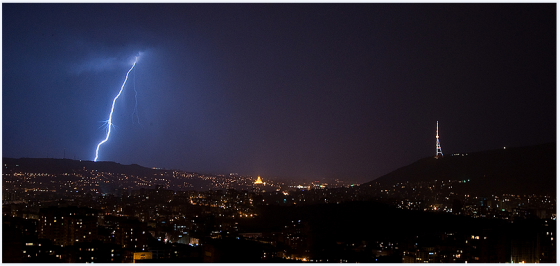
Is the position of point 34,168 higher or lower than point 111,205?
higher

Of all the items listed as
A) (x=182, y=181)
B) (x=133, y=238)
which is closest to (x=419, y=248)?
(x=133, y=238)

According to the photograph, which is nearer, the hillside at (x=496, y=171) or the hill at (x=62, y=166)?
the hill at (x=62, y=166)

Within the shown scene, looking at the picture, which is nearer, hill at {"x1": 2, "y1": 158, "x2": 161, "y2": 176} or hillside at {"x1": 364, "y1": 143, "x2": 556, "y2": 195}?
hill at {"x1": 2, "y1": 158, "x2": 161, "y2": 176}

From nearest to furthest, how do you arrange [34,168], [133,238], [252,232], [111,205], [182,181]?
[133,238] → [252,232] → [111,205] → [34,168] → [182,181]

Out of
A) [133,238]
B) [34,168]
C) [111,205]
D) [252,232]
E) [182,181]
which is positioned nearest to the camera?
[133,238]

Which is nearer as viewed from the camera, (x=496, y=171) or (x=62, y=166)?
(x=62, y=166)

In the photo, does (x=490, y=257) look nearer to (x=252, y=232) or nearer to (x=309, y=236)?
(x=309, y=236)

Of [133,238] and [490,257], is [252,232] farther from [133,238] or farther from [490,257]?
[490,257]

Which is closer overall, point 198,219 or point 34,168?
point 198,219
